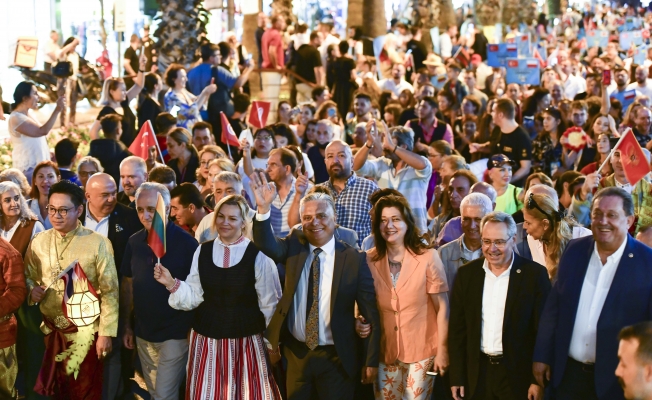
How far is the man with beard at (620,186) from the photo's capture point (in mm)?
8203

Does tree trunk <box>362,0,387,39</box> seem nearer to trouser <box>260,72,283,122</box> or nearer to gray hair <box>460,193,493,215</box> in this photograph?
trouser <box>260,72,283,122</box>

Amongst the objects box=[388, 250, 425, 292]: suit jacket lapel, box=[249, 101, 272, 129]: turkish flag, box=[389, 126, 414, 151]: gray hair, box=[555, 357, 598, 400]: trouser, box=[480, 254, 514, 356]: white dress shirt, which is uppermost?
box=[249, 101, 272, 129]: turkish flag

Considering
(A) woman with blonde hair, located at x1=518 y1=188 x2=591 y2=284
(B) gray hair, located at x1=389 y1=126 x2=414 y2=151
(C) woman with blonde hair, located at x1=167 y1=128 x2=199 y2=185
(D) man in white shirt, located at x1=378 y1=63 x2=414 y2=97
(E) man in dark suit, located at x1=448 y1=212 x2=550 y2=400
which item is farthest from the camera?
(D) man in white shirt, located at x1=378 y1=63 x2=414 y2=97

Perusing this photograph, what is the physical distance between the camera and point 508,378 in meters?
5.83

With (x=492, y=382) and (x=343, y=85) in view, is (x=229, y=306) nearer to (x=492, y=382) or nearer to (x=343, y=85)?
(x=492, y=382)

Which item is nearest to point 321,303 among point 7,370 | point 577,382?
point 577,382

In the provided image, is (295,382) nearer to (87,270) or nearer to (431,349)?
(431,349)

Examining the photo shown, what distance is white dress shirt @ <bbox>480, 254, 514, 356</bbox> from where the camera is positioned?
5863 millimetres

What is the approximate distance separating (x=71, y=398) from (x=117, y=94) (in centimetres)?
608

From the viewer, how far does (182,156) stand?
989 cm

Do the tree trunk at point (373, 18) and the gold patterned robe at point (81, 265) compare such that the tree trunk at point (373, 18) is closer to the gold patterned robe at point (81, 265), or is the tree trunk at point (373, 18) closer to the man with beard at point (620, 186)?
the man with beard at point (620, 186)

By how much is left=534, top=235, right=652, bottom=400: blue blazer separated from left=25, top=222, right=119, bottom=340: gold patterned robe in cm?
295

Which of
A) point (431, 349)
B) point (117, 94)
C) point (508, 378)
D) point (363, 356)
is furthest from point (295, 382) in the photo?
point (117, 94)

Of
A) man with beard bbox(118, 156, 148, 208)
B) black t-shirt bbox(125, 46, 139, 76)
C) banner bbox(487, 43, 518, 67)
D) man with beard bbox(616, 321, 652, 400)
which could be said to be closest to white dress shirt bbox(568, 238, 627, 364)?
man with beard bbox(616, 321, 652, 400)
